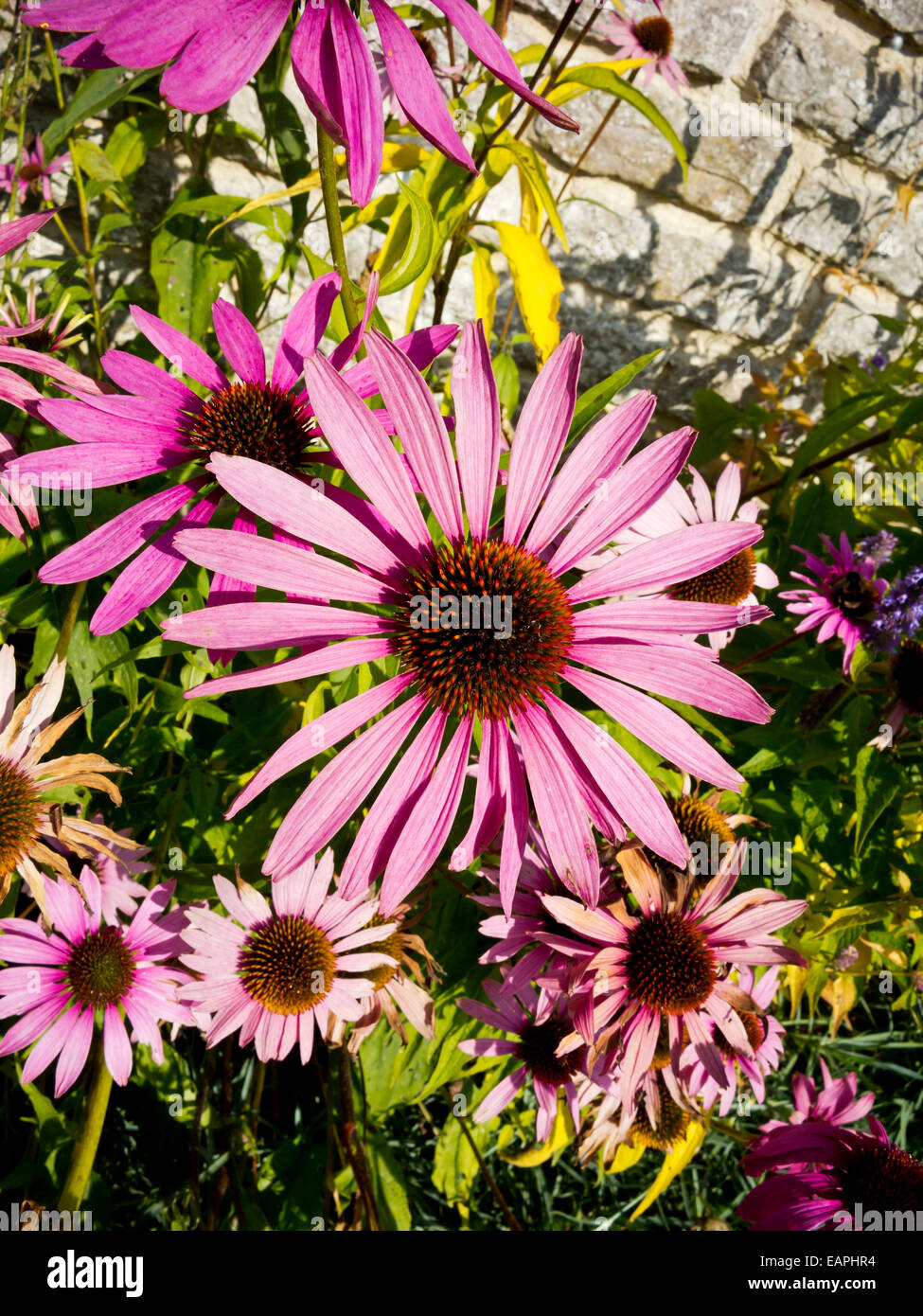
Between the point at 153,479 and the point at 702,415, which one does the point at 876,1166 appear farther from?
the point at 702,415

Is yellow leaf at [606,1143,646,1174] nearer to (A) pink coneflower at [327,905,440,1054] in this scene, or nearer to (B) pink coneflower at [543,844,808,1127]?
(B) pink coneflower at [543,844,808,1127]

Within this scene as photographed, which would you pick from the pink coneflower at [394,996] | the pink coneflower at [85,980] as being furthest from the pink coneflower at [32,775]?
the pink coneflower at [394,996]

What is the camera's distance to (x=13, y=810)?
2.59 ft

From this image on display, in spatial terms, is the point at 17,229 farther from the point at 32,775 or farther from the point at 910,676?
the point at 910,676

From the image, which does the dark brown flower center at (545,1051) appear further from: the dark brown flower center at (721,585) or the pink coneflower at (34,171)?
the pink coneflower at (34,171)

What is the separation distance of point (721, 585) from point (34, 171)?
4.31 feet

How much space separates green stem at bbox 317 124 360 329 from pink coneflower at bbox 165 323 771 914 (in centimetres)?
9

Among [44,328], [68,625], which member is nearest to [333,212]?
[68,625]

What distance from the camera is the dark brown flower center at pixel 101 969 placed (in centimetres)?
95

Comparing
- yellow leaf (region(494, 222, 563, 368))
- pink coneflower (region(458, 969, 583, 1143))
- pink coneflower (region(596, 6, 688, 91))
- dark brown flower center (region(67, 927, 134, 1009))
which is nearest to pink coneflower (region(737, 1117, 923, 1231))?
pink coneflower (region(458, 969, 583, 1143))

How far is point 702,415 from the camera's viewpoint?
1.65m

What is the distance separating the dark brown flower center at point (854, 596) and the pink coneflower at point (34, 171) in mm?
1403

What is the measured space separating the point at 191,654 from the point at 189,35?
0.47m
